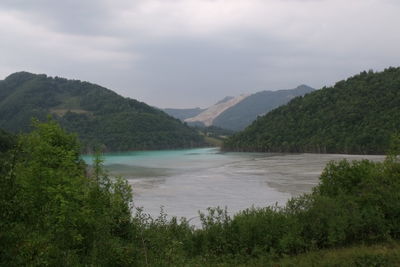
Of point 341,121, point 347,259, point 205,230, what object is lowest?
point 347,259

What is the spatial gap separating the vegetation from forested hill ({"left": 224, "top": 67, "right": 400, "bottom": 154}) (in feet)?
356

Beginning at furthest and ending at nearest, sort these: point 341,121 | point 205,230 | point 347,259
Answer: point 341,121, point 205,230, point 347,259

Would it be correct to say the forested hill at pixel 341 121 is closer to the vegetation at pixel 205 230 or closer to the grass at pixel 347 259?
the vegetation at pixel 205 230

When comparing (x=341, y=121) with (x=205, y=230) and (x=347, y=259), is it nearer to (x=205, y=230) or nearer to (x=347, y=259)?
A: (x=205, y=230)

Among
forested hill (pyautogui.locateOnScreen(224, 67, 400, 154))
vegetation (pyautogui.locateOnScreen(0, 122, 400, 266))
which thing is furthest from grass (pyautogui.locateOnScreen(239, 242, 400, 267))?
forested hill (pyautogui.locateOnScreen(224, 67, 400, 154))

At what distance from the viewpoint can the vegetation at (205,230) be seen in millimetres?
15117

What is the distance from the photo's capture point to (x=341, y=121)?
515ft

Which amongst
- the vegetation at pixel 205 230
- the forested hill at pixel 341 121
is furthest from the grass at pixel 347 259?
the forested hill at pixel 341 121

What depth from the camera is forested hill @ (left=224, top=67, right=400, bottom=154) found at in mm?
132000

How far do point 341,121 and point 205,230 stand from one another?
146609 millimetres

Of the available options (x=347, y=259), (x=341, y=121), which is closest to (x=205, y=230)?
(x=347, y=259)

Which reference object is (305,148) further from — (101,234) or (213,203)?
(101,234)

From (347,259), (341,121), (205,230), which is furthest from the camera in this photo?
(341,121)

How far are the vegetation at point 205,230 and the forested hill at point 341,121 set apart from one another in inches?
4277
